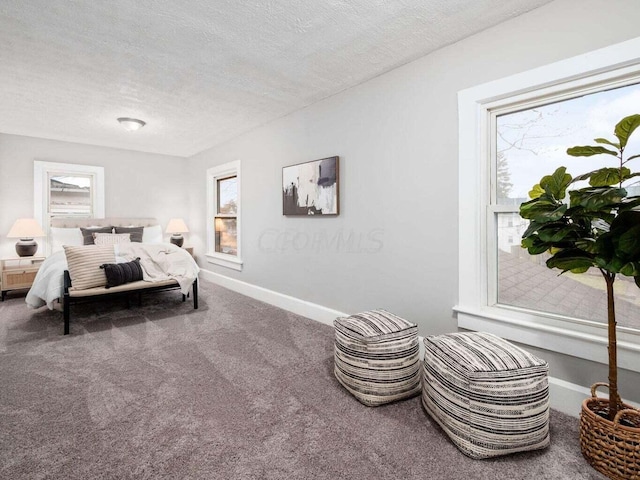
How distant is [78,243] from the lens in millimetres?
4945

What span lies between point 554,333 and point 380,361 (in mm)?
1053

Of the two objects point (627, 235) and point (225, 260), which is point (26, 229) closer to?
point (225, 260)

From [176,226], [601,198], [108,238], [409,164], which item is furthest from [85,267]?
[601,198]

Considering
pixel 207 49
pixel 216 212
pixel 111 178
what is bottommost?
pixel 216 212

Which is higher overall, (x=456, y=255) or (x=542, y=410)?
(x=456, y=255)

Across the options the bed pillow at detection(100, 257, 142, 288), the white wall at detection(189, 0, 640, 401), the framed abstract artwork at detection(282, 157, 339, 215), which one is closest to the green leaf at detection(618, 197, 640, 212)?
the white wall at detection(189, 0, 640, 401)

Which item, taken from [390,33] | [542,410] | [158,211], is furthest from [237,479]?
[158,211]

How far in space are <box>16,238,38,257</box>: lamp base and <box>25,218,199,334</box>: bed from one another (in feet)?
0.93

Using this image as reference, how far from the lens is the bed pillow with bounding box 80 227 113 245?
4.89 meters

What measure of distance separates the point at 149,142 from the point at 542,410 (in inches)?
234

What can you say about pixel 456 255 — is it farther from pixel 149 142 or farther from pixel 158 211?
pixel 158 211

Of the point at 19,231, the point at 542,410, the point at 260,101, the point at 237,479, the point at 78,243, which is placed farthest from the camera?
the point at 78,243

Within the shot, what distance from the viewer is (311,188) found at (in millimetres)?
3469

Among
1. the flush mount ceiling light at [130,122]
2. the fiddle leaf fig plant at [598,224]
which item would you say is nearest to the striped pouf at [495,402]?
the fiddle leaf fig plant at [598,224]
